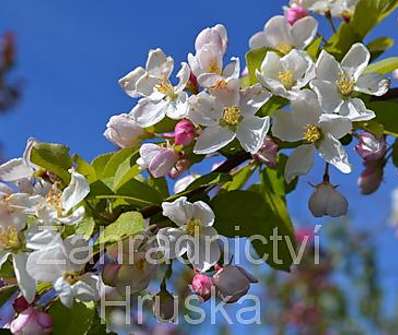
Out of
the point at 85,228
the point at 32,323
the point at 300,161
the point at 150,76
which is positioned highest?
the point at 150,76

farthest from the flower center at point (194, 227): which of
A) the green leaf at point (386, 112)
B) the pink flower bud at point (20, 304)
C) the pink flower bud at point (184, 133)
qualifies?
the green leaf at point (386, 112)

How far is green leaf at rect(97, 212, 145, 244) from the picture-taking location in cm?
85

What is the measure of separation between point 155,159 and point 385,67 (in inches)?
13.7

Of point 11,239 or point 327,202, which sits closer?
point 11,239

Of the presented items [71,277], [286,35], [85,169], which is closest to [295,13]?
[286,35]

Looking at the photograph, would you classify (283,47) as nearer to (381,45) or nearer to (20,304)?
(381,45)

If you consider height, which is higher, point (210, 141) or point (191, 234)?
point (210, 141)

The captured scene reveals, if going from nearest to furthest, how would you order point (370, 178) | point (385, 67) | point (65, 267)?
point (65, 267) → point (385, 67) → point (370, 178)

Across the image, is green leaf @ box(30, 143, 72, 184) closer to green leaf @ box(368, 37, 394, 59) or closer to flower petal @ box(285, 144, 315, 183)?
flower petal @ box(285, 144, 315, 183)

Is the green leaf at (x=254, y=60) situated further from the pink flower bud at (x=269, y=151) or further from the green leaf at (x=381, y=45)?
the green leaf at (x=381, y=45)

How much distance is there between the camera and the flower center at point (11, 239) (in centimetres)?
87

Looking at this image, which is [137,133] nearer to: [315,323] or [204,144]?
[204,144]

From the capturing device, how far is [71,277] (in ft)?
2.79

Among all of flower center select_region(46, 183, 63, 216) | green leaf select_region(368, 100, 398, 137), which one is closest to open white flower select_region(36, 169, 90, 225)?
flower center select_region(46, 183, 63, 216)
